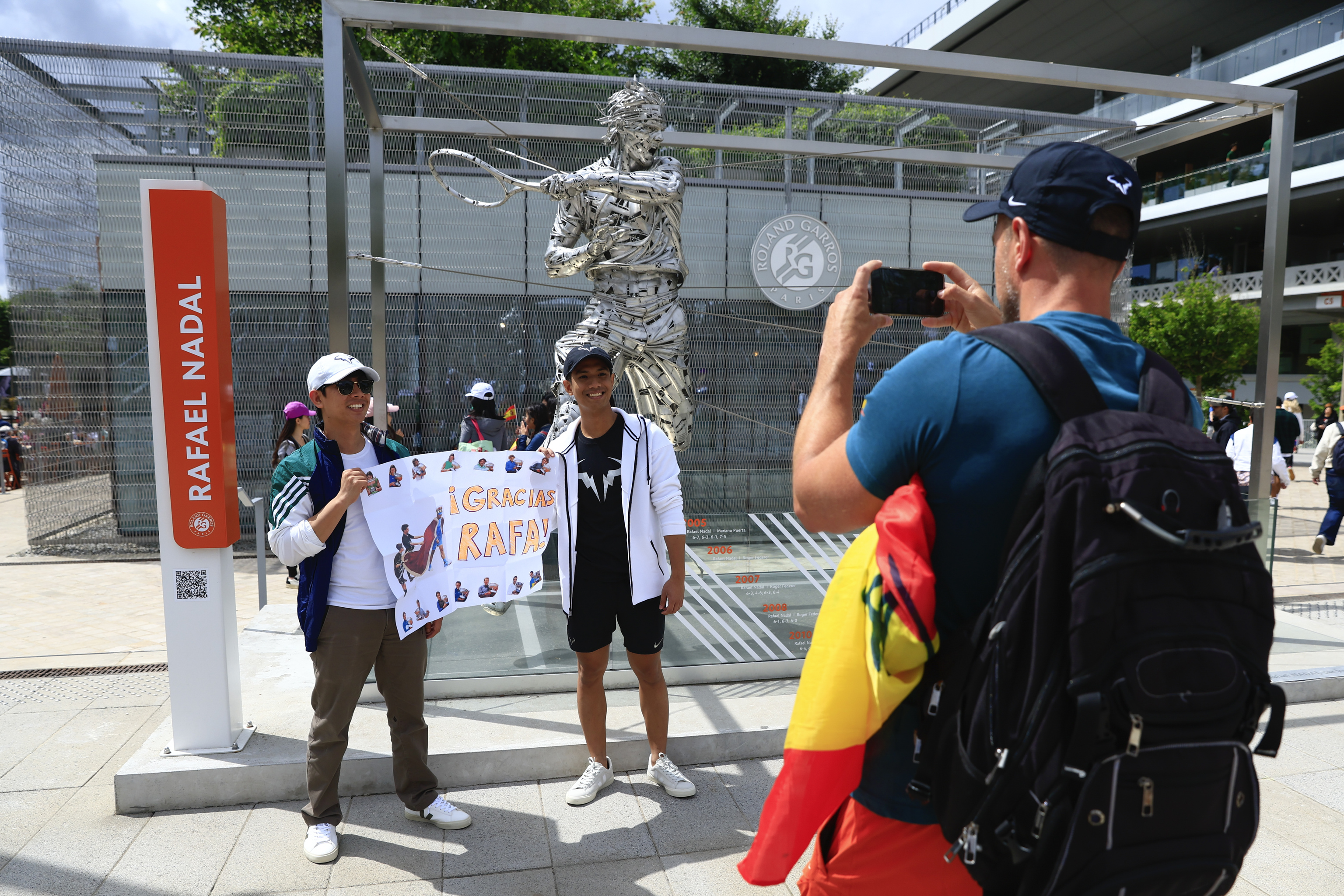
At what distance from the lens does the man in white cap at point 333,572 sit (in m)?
2.98

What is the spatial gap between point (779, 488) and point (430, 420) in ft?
15.8

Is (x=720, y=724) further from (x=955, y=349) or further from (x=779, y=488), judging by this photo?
(x=955, y=349)

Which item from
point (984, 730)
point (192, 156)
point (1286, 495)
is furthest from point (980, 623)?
point (1286, 495)

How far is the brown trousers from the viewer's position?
302 centimetres

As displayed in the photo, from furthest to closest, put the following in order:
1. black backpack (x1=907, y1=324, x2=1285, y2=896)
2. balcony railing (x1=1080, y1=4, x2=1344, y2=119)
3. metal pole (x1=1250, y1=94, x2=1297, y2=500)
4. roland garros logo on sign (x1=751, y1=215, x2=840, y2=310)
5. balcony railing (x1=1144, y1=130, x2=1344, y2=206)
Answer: balcony railing (x1=1144, y1=130, x2=1344, y2=206)
balcony railing (x1=1080, y1=4, x2=1344, y2=119)
roland garros logo on sign (x1=751, y1=215, x2=840, y2=310)
metal pole (x1=1250, y1=94, x2=1297, y2=500)
black backpack (x1=907, y1=324, x2=1285, y2=896)

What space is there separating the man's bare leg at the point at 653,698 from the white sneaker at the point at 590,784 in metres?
0.17

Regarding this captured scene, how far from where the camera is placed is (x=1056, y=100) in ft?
90.2

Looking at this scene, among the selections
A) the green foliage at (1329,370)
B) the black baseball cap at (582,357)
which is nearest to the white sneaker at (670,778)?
the black baseball cap at (582,357)

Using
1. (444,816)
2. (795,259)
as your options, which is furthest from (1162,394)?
(795,259)

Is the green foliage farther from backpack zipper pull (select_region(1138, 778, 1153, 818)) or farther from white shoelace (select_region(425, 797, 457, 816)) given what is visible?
backpack zipper pull (select_region(1138, 778, 1153, 818))

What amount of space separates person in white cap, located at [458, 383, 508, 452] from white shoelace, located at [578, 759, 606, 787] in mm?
3872

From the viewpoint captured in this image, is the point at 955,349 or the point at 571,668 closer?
the point at 955,349

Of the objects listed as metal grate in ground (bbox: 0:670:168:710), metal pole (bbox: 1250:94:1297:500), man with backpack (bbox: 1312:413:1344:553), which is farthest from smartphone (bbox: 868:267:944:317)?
man with backpack (bbox: 1312:413:1344:553)

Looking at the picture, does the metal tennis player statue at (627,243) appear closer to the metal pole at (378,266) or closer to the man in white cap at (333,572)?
the metal pole at (378,266)
